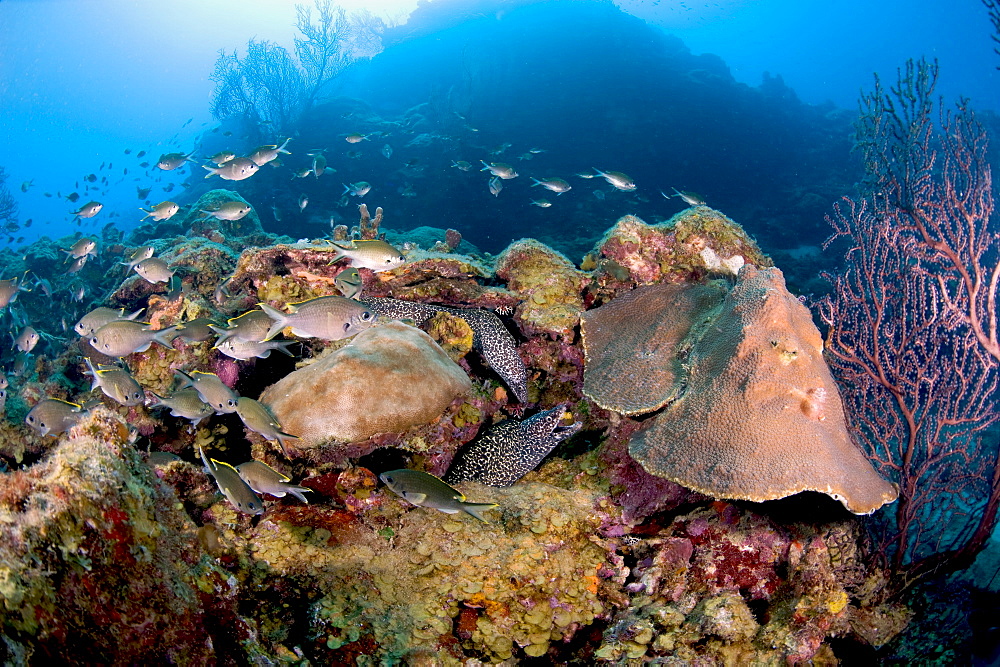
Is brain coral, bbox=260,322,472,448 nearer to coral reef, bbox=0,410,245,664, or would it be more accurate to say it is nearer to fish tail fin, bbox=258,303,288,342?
fish tail fin, bbox=258,303,288,342

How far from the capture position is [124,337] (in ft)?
13.7

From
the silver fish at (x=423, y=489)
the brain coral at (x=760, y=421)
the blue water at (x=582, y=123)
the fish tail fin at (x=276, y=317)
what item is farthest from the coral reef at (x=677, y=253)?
the blue water at (x=582, y=123)

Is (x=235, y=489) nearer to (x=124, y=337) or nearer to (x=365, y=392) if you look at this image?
(x=365, y=392)

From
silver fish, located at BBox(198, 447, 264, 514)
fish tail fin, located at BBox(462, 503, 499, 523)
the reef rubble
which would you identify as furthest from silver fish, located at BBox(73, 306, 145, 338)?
fish tail fin, located at BBox(462, 503, 499, 523)

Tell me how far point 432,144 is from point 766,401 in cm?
2549

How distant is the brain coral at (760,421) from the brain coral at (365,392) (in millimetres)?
1824

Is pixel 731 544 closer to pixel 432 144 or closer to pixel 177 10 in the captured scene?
pixel 432 144

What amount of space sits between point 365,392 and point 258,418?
2.70 feet

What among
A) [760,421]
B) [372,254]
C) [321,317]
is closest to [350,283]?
[372,254]

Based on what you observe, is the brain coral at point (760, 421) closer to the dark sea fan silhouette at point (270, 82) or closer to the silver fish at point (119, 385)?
the silver fish at point (119, 385)

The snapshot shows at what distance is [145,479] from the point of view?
187cm

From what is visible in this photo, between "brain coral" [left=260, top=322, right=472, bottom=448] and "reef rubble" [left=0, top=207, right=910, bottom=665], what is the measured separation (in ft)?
0.06

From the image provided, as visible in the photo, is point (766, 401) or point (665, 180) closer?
point (766, 401)

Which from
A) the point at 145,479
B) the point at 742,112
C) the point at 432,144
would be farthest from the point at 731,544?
the point at 742,112
